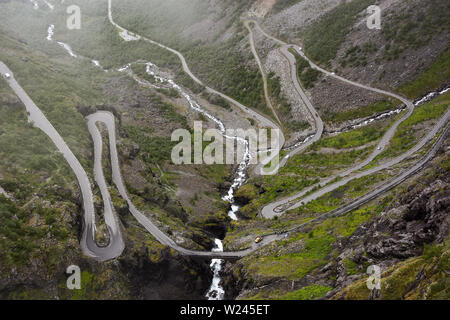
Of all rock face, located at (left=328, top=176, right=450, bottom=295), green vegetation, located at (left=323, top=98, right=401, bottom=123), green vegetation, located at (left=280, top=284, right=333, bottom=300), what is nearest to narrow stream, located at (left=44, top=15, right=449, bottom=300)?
green vegetation, located at (left=323, top=98, right=401, bottom=123)

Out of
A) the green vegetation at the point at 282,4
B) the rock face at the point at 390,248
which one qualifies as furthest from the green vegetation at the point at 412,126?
the green vegetation at the point at 282,4

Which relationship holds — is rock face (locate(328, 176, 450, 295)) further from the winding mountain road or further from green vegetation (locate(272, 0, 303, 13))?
green vegetation (locate(272, 0, 303, 13))

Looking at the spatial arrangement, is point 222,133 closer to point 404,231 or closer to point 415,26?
point 415,26

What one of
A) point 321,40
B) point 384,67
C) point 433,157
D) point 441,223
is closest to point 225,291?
point 441,223

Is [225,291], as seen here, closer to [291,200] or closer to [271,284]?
[271,284]

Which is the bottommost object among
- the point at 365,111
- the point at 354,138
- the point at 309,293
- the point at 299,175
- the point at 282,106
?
the point at 309,293

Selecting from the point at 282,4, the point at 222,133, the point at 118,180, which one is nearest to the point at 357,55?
the point at 222,133
